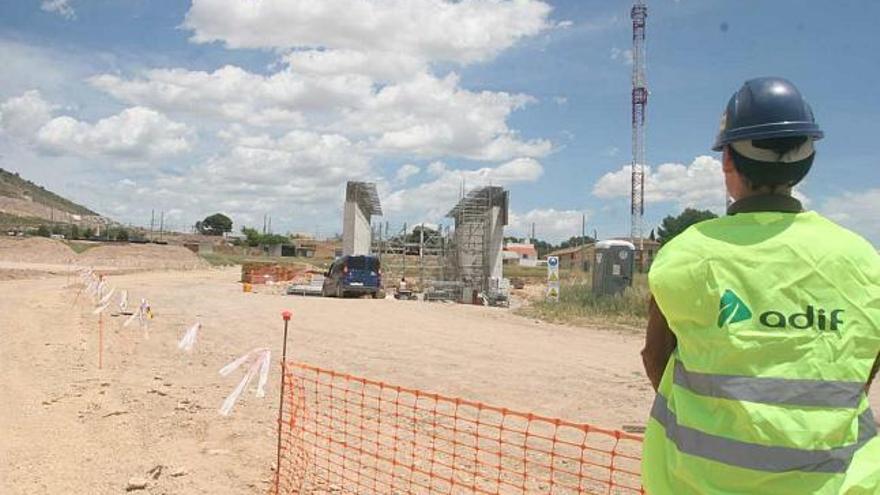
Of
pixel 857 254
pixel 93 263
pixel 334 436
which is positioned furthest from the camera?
pixel 93 263

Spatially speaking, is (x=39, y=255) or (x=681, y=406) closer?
(x=681, y=406)

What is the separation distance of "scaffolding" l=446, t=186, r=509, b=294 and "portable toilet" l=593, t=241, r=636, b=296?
11230 millimetres

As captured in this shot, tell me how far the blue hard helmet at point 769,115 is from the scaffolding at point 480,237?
33817mm

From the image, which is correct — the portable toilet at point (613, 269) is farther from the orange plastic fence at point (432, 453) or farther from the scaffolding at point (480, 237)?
the orange plastic fence at point (432, 453)

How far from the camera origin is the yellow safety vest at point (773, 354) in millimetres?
1734

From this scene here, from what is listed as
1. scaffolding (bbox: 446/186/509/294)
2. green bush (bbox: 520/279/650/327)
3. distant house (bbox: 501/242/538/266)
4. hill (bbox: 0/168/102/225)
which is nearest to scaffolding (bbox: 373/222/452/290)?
scaffolding (bbox: 446/186/509/294)

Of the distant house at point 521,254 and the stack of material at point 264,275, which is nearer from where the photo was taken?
the stack of material at point 264,275

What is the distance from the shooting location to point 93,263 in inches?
2539

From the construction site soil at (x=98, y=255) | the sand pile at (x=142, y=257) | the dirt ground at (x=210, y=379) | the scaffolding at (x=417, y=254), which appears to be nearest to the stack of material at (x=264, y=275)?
the scaffolding at (x=417, y=254)

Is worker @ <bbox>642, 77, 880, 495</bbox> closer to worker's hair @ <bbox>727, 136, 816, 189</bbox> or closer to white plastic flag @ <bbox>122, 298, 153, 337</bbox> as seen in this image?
worker's hair @ <bbox>727, 136, 816, 189</bbox>

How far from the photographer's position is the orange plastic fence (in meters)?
6.20

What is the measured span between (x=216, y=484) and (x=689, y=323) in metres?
5.19

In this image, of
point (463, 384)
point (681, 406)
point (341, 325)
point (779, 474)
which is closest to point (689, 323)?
point (681, 406)

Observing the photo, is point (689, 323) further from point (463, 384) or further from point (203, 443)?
point (463, 384)
